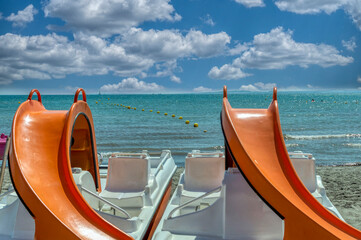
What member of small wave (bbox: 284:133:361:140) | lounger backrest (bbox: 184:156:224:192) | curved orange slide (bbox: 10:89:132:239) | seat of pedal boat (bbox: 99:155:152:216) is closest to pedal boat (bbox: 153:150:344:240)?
curved orange slide (bbox: 10:89:132:239)

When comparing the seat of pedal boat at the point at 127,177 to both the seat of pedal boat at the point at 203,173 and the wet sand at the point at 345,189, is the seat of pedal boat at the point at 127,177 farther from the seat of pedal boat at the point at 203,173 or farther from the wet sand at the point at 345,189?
the wet sand at the point at 345,189

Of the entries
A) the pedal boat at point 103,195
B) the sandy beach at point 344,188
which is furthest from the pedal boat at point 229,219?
the sandy beach at point 344,188

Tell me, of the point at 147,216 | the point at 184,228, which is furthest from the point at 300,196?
the point at 147,216

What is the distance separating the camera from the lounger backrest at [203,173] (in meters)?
6.27

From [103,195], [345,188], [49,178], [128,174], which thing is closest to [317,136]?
[345,188]

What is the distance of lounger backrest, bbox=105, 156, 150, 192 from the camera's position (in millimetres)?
6172

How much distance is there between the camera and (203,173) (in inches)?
249

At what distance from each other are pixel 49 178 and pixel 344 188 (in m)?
7.02

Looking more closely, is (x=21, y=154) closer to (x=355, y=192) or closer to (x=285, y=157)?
(x=285, y=157)

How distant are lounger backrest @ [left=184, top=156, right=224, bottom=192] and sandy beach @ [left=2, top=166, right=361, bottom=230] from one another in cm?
236

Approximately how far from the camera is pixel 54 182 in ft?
13.4

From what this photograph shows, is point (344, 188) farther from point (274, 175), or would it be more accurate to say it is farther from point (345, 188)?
point (274, 175)

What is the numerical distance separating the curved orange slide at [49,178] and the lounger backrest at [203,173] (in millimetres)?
2110

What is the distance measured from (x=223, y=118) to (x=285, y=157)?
79 cm
